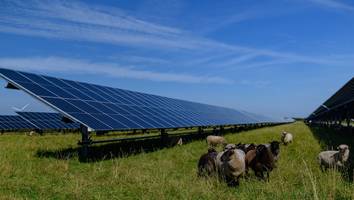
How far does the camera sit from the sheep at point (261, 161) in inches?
441

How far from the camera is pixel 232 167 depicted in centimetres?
1045

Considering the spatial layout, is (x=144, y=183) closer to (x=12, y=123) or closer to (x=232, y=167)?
(x=232, y=167)

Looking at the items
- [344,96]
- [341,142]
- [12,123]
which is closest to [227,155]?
[341,142]

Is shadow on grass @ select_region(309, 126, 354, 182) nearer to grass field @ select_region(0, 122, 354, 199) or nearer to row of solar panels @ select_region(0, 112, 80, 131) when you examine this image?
grass field @ select_region(0, 122, 354, 199)

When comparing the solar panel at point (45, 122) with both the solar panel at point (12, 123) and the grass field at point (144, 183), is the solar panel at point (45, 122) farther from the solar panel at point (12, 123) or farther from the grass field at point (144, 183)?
the grass field at point (144, 183)

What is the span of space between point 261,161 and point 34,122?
109 ft

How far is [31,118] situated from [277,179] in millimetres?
36079

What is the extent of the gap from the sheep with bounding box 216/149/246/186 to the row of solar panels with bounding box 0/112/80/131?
2948 cm

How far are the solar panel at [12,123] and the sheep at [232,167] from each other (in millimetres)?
37668

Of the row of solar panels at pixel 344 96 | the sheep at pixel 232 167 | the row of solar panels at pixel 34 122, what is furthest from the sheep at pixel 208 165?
the row of solar panels at pixel 34 122

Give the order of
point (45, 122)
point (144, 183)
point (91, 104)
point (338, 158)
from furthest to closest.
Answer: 1. point (45, 122)
2. point (91, 104)
3. point (338, 158)
4. point (144, 183)

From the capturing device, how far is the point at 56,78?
21.9 meters

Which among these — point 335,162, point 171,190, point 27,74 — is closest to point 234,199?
point 171,190

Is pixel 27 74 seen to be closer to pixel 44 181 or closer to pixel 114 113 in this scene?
pixel 114 113
